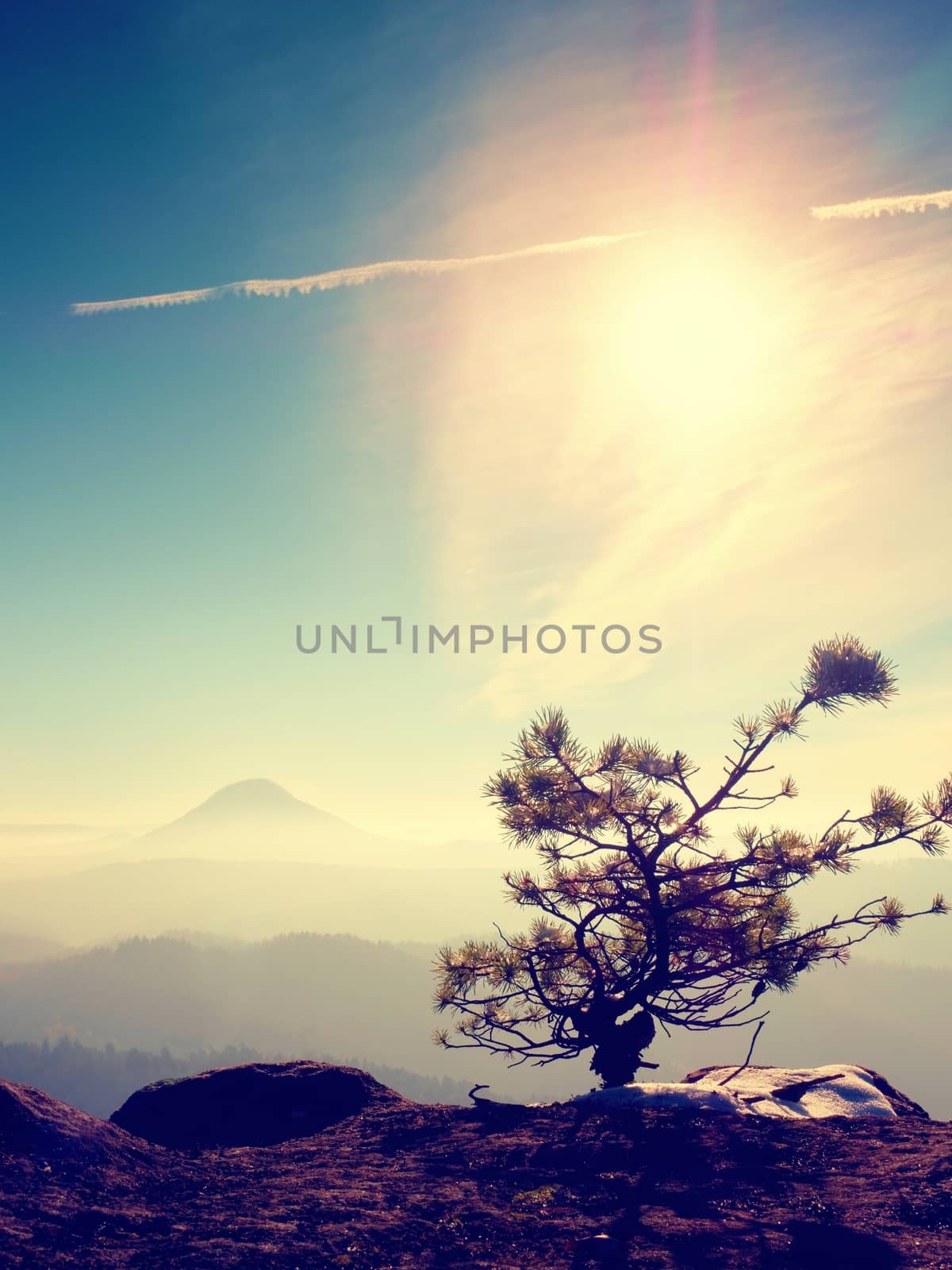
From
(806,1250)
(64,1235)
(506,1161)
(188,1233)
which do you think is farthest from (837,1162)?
(64,1235)

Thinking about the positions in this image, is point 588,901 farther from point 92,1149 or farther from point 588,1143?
point 92,1149

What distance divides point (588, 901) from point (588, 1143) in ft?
14.1

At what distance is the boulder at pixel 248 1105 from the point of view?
426 inches

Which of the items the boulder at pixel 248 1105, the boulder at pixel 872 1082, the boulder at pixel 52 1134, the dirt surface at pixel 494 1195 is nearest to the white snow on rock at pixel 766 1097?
the boulder at pixel 872 1082

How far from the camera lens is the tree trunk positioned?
12.1 m

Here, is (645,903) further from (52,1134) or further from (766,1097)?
(52,1134)

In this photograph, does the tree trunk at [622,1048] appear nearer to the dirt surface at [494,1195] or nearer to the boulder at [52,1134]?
the dirt surface at [494,1195]

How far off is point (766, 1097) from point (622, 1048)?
229cm

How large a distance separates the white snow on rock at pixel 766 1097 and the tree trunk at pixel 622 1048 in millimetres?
955

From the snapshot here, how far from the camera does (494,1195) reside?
7.24 metres

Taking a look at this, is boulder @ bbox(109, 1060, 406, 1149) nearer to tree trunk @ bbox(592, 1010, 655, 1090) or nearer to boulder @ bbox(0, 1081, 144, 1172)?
boulder @ bbox(0, 1081, 144, 1172)

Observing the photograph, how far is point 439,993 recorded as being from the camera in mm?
12586

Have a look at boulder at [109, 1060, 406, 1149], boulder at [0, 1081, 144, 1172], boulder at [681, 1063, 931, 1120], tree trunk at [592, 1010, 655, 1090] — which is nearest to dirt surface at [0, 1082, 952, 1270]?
boulder at [0, 1081, 144, 1172]

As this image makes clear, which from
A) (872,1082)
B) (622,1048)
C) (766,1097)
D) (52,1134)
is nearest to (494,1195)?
(52,1134)
